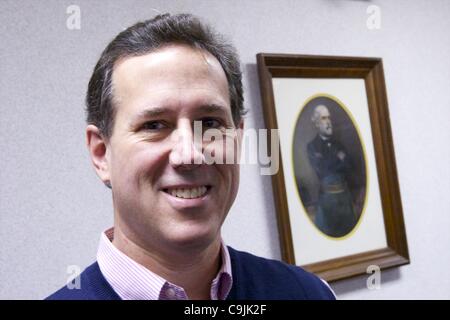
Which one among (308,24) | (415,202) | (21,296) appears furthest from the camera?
(415,202)

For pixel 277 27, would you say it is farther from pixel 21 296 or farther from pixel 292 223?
pixel 21 296

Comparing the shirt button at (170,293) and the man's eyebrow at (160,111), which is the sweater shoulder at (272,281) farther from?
the man's eyebrow at (160,111)


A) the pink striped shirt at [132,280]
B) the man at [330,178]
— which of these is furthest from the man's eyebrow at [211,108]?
the man at [330,178]

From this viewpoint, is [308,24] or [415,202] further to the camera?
[415,202]

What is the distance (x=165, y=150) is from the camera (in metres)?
0.67

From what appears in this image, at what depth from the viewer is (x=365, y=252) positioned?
145 cm

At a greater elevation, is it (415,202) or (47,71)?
(47,71)

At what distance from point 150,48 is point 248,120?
0.64 m

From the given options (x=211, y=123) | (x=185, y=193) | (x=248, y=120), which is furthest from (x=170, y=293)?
(x=248, y=120)

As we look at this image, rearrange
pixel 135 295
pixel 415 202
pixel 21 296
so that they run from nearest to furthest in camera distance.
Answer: pixel 135 295 < pixel 21 296 < pixel 415 202

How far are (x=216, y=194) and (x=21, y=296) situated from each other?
0.55 m

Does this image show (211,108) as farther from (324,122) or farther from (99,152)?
(324,122)
